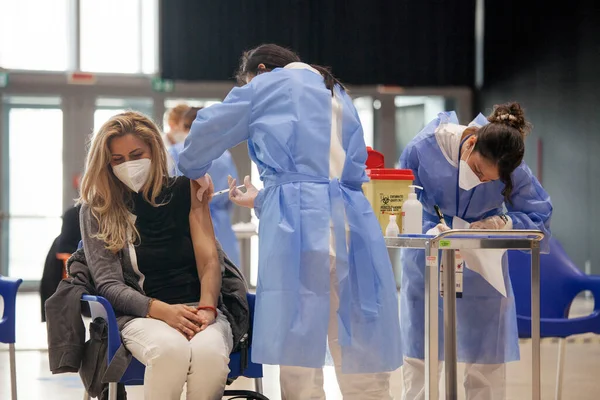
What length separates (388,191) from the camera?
2863 mm

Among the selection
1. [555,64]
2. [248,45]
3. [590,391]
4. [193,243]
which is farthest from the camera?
[248,45]

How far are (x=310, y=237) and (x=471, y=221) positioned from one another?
0.82 meters

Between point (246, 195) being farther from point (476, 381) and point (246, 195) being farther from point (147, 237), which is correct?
point (476, 381)

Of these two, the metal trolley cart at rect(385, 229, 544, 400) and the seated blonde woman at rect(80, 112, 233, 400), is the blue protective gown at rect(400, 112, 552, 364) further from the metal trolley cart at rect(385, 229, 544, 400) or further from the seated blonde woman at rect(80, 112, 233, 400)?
the seated blonde woman at rect(80, 112, 233, 400)

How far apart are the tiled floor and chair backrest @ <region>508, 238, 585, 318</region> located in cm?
47

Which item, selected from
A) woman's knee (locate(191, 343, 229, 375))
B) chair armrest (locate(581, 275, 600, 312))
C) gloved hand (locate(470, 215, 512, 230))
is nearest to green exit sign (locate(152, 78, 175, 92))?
chair armrest (locate(581, 275, 600, 312))

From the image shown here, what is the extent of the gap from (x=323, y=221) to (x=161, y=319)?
572mm

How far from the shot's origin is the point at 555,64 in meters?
8.47

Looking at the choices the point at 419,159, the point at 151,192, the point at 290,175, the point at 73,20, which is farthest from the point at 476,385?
the point at 73,20

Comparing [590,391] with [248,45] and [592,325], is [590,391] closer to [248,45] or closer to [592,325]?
[592,325]

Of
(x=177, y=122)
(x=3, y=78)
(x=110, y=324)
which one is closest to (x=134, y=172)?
(x=110, y=324)

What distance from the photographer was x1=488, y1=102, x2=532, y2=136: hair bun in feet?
9.21

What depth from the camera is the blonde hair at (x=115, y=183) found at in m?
2.72

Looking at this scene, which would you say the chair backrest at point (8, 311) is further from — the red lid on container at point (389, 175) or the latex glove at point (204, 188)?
the red lid on container at point (389, 175)
